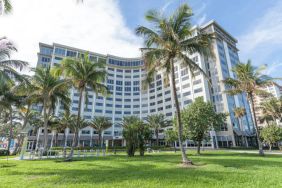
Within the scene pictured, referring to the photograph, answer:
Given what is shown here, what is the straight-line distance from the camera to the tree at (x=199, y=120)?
24.3m

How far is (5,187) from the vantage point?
278 inches

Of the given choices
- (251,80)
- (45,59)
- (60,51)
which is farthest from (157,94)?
(251,80)

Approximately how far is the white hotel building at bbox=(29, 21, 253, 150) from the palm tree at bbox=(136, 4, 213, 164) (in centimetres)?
3088

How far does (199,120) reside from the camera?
79.5 feet

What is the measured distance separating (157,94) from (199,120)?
2193 inches

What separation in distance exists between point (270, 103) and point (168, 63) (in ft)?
133

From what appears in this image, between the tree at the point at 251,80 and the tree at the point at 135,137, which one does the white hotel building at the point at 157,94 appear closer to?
the tree at the point at 135,137

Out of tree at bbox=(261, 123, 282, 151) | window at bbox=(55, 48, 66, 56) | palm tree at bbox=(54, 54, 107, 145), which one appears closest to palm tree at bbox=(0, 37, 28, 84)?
palm tree at bbox=(54, 54, 107, 145)

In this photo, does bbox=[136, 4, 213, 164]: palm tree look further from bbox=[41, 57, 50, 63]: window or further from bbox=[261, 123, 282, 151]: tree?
bbox=[41, 57, 50, 63]: window

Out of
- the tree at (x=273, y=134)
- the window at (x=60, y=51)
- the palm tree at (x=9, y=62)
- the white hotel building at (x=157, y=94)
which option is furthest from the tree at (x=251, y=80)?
the window at (x=60, y=51)

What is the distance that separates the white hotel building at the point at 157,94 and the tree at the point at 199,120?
71.7 feet

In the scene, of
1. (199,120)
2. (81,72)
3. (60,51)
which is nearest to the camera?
(81,72)

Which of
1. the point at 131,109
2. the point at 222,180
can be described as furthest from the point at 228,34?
the point at 222,180

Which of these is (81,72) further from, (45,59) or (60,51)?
(45,59)
